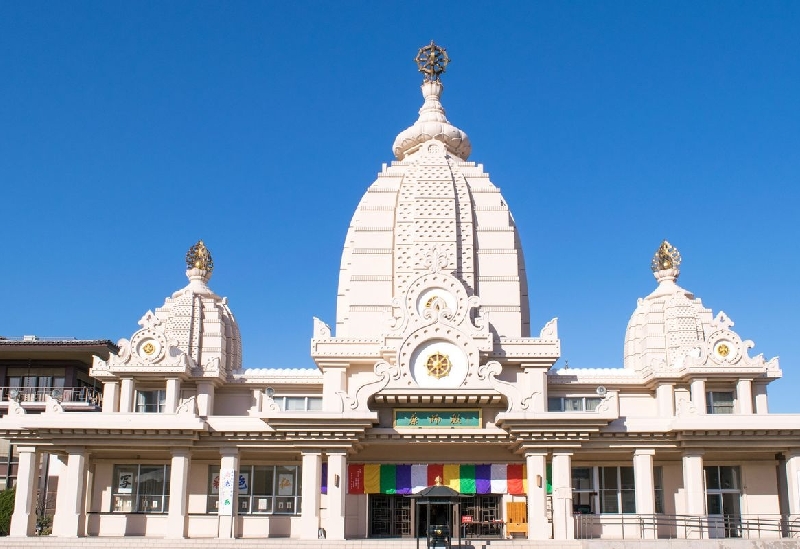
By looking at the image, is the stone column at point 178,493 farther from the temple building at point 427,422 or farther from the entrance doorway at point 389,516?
the entrance doorway at point 389,516

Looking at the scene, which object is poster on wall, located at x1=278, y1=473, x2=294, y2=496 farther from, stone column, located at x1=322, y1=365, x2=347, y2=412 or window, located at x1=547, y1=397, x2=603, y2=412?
window, located at x1=547, y1=397, x2=603, y2=412

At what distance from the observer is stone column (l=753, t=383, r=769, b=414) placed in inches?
1657

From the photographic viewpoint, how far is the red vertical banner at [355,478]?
125 ft

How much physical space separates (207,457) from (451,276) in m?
12.9

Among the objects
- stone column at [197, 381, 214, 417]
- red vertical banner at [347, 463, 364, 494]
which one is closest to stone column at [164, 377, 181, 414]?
stone column at [197, 381, 214, 417]

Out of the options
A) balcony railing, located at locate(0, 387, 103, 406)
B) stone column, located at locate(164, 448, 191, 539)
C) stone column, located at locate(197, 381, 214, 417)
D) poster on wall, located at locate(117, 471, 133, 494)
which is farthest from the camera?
balcony railing, located at locate(0, 387, 103, 406)

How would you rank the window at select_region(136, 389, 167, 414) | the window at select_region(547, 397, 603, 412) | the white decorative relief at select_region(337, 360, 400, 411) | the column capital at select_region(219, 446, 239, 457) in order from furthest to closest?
the window at select_region(136, 389, 167, 414) < the window at select_region(547, 397, 603, 412) < the column capital at select_region(219, 446, 239, 457) < the white decorative relief at select_region(337, 360, 400, 411)

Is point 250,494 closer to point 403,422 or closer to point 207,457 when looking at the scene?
point 207,457

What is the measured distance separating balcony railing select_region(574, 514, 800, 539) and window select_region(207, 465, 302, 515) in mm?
11704

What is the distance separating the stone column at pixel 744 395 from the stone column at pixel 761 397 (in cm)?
75

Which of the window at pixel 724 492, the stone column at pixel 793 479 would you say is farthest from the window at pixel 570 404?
the stone column at pixel 793 479

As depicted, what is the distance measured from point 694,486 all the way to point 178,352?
2282cm

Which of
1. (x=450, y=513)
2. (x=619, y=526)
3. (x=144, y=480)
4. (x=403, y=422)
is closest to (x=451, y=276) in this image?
(x=403, y=422)

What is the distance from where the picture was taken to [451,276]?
4044cm
